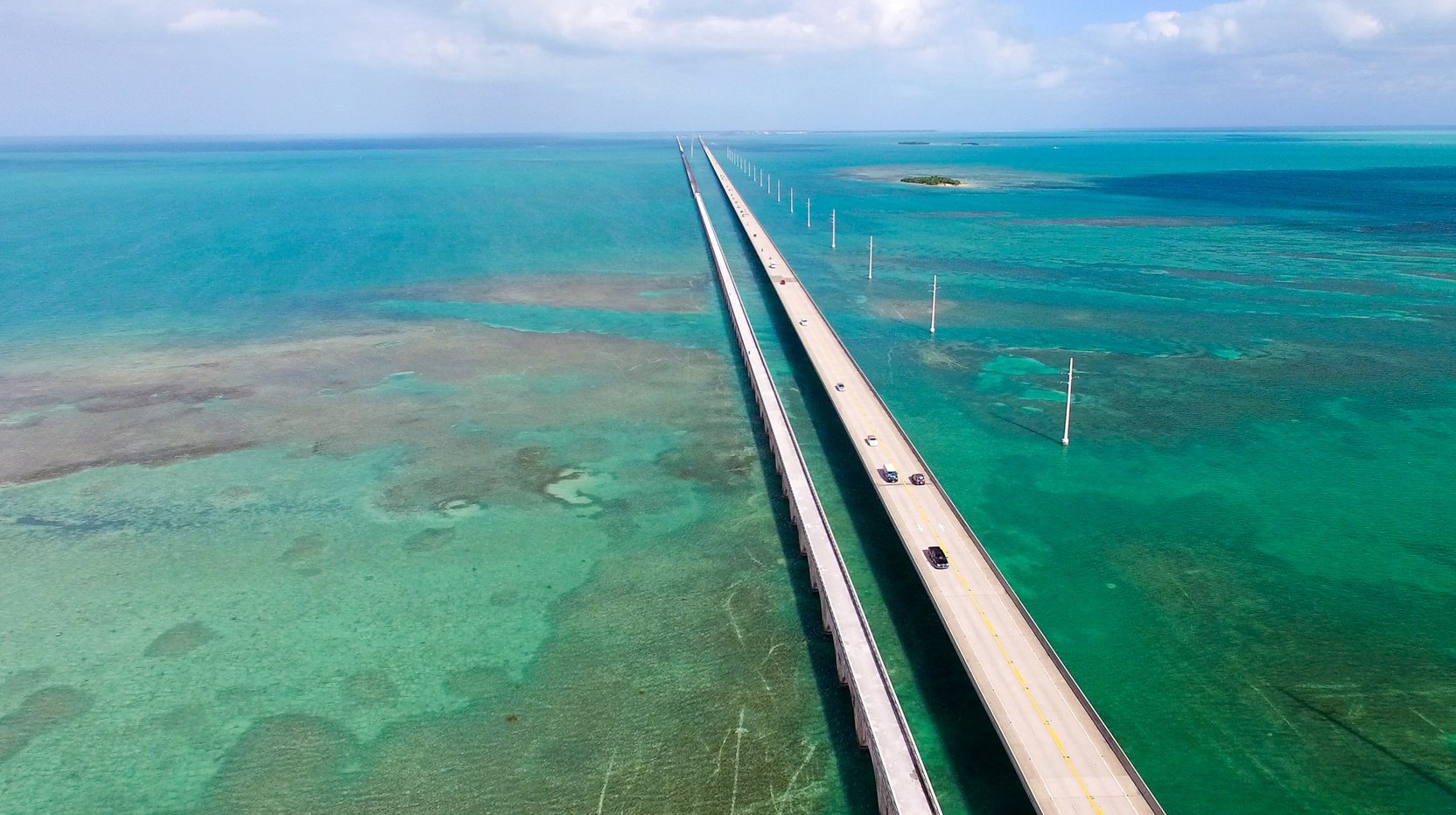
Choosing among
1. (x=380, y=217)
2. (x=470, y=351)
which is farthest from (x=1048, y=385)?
(x=380, y=217)

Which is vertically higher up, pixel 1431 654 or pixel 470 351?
pixel 470 351

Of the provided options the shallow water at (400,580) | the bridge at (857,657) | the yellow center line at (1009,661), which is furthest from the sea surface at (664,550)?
the yellow center line at (1009,661)

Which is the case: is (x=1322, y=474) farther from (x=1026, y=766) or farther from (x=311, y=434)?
(x=311, y=434)

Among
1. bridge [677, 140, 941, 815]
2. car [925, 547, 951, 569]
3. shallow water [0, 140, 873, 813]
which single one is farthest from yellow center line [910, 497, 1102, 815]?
shallow water [0, 140, 873, 813]

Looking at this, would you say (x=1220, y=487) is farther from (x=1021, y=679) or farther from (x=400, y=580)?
(x=400, y=580)

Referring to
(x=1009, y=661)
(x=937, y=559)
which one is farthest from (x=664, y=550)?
Result: (x=1009, y=661)

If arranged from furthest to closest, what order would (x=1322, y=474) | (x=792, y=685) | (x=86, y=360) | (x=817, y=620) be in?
(x=86, y=360) < (x=1322, y=474) < (x=817, y=620) < (x=792, y=685)

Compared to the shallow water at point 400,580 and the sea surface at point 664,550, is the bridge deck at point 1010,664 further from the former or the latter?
the shallow water at point 400,580
